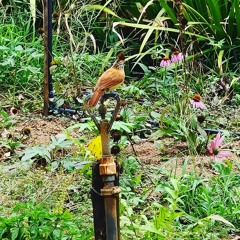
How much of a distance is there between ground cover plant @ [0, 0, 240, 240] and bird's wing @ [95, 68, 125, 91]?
1.48ft

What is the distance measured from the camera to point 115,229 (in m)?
2.61

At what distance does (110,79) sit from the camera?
3.15 m

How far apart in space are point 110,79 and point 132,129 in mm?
1651

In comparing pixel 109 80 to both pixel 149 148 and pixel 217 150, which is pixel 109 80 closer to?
pixel 217 150

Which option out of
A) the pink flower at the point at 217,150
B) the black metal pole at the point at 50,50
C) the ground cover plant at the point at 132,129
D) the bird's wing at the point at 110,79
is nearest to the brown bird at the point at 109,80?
the bird's wing at the point at 110,79

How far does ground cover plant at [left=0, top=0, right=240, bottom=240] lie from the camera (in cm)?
337

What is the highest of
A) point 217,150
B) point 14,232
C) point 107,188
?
point 107,188

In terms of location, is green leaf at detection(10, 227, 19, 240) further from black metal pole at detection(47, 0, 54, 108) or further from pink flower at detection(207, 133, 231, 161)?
black metal pole at detection(47, 0, 54, 108)

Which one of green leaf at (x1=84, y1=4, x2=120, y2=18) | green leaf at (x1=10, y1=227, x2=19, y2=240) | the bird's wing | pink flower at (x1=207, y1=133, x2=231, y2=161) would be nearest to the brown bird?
the bird's wing

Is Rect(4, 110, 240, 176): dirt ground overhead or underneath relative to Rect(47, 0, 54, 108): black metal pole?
underneath

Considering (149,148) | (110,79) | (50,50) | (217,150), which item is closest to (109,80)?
(110,79)

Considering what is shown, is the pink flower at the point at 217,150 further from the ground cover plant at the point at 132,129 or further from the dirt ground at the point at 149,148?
the dirt ground at the point at 149,148

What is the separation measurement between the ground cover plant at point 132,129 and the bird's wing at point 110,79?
45cm

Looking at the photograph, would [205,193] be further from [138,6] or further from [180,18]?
[138,6]
